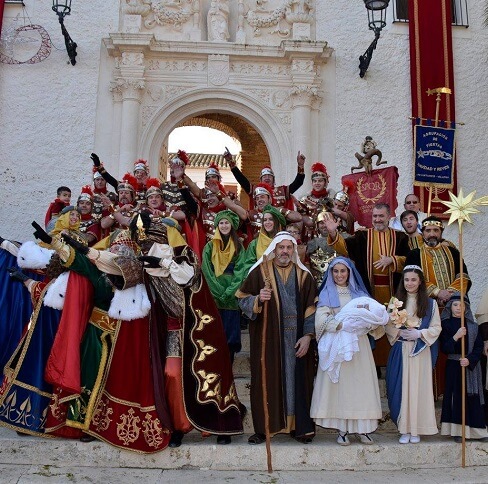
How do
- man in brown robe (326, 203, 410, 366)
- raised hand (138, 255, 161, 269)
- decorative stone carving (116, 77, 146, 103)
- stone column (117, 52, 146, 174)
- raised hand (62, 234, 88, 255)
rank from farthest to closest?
decorative stone carving (116, 77, 146, 103), stone column (117, 52, 146, 174), man in brown robe (326, 203, 410, 366), raised hand (138, 255, 161, 269), raised hand (62, 234, 88, 255)

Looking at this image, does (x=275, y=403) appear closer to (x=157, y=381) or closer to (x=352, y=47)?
(x=157, y=381)

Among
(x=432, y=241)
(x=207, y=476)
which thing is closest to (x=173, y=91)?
(x=432, y=241)

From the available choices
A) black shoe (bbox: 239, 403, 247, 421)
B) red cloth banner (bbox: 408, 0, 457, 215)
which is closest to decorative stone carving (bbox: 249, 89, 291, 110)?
red cloth banner (bbox: 408, 0, 457, 215)

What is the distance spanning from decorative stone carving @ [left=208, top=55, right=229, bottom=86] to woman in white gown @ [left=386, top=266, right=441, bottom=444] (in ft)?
20.3

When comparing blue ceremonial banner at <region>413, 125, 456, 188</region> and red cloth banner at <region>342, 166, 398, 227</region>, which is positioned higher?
blue ceremonial banner at <region>413, 125, 456, 188</region>

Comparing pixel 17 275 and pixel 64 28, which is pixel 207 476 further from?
pixel 64 28

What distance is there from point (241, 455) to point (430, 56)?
8.31 meters

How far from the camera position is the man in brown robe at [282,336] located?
481cm

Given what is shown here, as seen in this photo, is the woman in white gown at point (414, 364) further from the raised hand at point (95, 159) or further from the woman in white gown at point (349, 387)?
the raised hand at point (95, 159)

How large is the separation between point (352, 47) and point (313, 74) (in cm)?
97

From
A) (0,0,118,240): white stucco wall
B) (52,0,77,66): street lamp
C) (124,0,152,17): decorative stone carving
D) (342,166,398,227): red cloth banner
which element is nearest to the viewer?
(342,166,398,227): red cloth banner

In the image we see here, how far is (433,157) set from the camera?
29.2 feet

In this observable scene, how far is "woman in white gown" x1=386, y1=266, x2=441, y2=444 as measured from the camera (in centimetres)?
488

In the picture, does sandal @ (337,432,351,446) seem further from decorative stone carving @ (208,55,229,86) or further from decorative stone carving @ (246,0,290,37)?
decorative stone carving @ (246,0,290,37)
